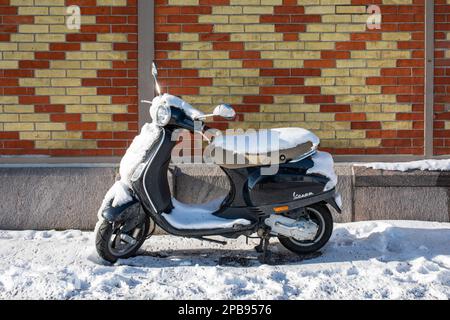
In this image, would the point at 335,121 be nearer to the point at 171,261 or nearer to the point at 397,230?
the point at 397,230

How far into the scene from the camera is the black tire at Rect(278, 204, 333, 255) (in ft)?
15.6

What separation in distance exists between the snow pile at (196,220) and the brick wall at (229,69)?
1.50 meters

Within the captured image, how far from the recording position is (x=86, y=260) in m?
4.69

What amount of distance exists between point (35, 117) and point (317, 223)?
3.29 metres

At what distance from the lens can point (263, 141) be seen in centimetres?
464

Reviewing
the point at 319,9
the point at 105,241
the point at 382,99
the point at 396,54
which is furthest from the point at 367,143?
the point at 105,241

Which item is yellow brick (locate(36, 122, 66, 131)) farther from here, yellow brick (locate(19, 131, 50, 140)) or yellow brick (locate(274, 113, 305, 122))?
yellow brick (locate(274, 113, 305, 122))

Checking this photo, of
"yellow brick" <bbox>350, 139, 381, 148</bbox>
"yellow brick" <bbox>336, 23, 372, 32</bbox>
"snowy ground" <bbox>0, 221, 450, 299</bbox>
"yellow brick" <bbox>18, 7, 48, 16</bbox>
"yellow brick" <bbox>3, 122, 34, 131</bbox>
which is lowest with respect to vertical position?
"snowy ground" <bbox>0, 221, 450, 299</bbox>

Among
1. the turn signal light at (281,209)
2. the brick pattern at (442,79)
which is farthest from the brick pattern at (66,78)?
the brick pattern at (442,79)

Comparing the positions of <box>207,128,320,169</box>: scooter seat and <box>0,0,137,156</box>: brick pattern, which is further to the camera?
<box>0,0,137,156</box>: brick pattern

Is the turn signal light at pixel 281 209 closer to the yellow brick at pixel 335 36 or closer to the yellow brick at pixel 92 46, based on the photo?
the yellow brick at pixel 335 36

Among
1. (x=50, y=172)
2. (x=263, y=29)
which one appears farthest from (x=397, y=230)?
(x=50, y=172)

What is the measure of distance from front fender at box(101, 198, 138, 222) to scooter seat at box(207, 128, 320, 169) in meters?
0.86

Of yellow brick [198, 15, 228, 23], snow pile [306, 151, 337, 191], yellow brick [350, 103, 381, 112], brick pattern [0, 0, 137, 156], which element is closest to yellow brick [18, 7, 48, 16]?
brick pattern [0, 0, 137, 156]
